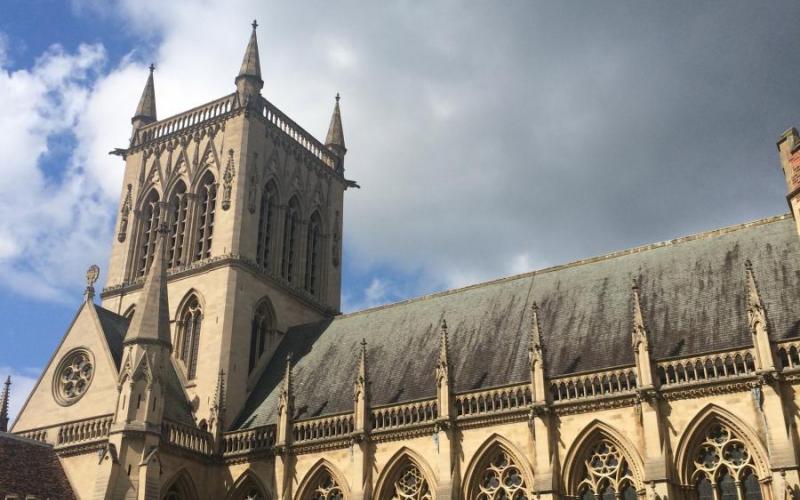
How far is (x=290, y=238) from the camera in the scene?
44594mm

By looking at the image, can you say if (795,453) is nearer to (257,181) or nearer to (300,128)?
(257,181)

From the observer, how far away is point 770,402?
24.6 metres

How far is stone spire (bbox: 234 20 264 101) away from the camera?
143 ft

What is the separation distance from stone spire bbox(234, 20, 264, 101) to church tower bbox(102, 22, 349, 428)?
2.4 inches

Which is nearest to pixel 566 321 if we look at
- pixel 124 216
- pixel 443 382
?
pixel 443 382

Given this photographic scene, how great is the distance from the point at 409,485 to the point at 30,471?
13013 mm

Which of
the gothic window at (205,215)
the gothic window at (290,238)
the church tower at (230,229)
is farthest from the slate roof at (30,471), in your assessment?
the gothic window at (290,238)

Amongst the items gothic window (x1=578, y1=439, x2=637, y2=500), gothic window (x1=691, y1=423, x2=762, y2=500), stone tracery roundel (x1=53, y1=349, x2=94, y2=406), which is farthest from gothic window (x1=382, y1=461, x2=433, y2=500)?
stone tracery roundel (x1=53, y1=349, x2=94, y2=406)

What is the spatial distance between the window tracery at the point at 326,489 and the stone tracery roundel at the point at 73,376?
9.62 metres

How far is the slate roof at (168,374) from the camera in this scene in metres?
34.8

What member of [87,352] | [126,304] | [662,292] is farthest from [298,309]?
[662,292]

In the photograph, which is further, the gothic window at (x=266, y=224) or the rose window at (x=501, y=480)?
the gothic window at (x=266, y=224)

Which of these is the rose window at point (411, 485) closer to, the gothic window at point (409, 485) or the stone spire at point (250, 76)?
the gothic window at point (409, 485)

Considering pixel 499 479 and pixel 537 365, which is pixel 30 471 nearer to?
pixel 499 479
